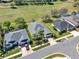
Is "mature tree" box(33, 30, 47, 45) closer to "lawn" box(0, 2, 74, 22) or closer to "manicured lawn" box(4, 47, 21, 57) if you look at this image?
"manicured lawn" box(4, 47, 21, 57)

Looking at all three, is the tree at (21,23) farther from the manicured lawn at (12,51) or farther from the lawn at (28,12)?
the manicured lawn at (12,51)

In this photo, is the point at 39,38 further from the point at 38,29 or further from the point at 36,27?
the point at 36,27

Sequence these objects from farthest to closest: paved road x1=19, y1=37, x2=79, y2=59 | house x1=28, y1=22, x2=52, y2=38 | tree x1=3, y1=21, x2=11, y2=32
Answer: tree x1=3, y1=21, x2=11, y2=32 < house x1=28, y1=22, x2=52, y2=38 < paved road x1=19, y1=37, x2=79, y2=59

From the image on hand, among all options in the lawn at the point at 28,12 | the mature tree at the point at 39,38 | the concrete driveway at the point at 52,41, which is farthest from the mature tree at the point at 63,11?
the mature tree at the point at 39,38

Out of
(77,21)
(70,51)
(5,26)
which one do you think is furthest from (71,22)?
(5,26)

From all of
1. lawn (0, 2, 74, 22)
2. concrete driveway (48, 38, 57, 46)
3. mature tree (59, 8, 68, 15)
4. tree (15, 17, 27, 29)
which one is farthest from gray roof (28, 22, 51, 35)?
mature tree (59, 8, 68, 15)

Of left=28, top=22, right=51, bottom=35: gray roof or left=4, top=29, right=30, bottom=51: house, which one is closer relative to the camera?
left=4, top=29, right=30, bottom=51: house

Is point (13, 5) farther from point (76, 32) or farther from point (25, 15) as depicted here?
point (76, 32)
